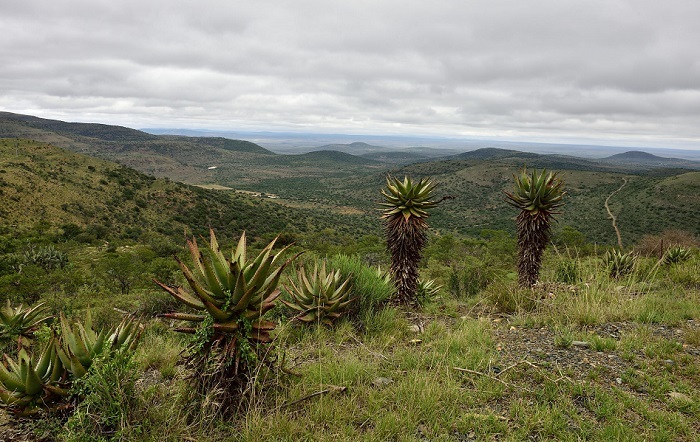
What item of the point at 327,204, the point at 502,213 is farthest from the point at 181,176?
the point at 502,213

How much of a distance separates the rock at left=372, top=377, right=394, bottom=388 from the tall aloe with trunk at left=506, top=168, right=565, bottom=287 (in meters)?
5.67

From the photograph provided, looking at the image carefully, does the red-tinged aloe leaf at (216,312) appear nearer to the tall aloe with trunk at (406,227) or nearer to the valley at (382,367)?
the valley at (382,367)

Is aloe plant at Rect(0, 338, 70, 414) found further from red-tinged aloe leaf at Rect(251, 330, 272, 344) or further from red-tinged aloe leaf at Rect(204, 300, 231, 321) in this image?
red-tinged aloe leaf at Rect(251, 330, 272, 344)

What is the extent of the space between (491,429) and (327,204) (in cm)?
8965

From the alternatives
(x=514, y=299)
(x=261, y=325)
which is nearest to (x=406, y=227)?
(x=514, y=299)

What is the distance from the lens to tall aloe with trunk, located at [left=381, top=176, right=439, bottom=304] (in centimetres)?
727

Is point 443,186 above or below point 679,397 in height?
below

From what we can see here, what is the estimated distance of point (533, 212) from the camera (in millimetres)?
7973

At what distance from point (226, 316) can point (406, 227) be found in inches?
193

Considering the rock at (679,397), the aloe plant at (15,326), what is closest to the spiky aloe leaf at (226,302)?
the rock at (679,397)

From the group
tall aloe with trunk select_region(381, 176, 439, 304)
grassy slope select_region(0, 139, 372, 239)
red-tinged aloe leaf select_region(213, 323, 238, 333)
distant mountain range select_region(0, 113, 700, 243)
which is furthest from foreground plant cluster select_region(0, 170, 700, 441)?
grassy slope select_region(0, 139, 372, 239)

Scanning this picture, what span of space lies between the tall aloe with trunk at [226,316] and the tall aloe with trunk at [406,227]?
4.62m

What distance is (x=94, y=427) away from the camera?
2.44 m

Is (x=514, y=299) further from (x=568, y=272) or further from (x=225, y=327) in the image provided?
(x=225, y=327)
